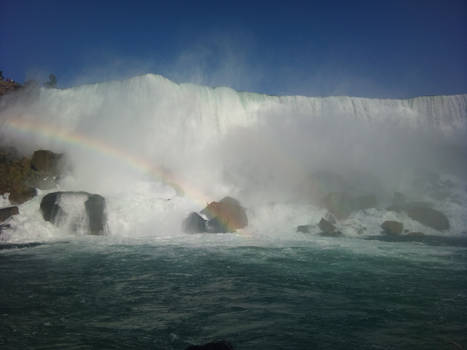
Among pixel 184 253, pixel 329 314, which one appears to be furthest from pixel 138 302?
pixel 184 253

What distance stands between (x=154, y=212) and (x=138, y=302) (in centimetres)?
1414

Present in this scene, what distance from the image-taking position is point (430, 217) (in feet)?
74.5

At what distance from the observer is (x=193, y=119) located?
96.2ft

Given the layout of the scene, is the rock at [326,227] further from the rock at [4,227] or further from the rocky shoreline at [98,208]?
the rock at [4,227]

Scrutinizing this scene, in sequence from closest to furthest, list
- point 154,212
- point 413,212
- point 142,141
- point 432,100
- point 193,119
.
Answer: point 154,212, point 413,212, point 142,141, point 193,119, point 432,100

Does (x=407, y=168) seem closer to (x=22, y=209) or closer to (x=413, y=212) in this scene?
(x=413, y=212)

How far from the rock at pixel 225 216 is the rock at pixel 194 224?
37 centimetres

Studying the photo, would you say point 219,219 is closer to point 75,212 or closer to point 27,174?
point 75,212

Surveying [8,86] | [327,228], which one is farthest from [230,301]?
[8,86]

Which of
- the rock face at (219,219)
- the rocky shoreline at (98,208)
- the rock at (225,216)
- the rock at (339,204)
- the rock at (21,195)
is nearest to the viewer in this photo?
the rocky shoreline at (98,208)

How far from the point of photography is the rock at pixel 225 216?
19.6 meters

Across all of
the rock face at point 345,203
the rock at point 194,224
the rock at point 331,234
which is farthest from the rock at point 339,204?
the rock at point 194,224

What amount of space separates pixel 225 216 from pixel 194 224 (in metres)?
2.28

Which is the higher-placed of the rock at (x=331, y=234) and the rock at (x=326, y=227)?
the rock at (x=326, y=227)
